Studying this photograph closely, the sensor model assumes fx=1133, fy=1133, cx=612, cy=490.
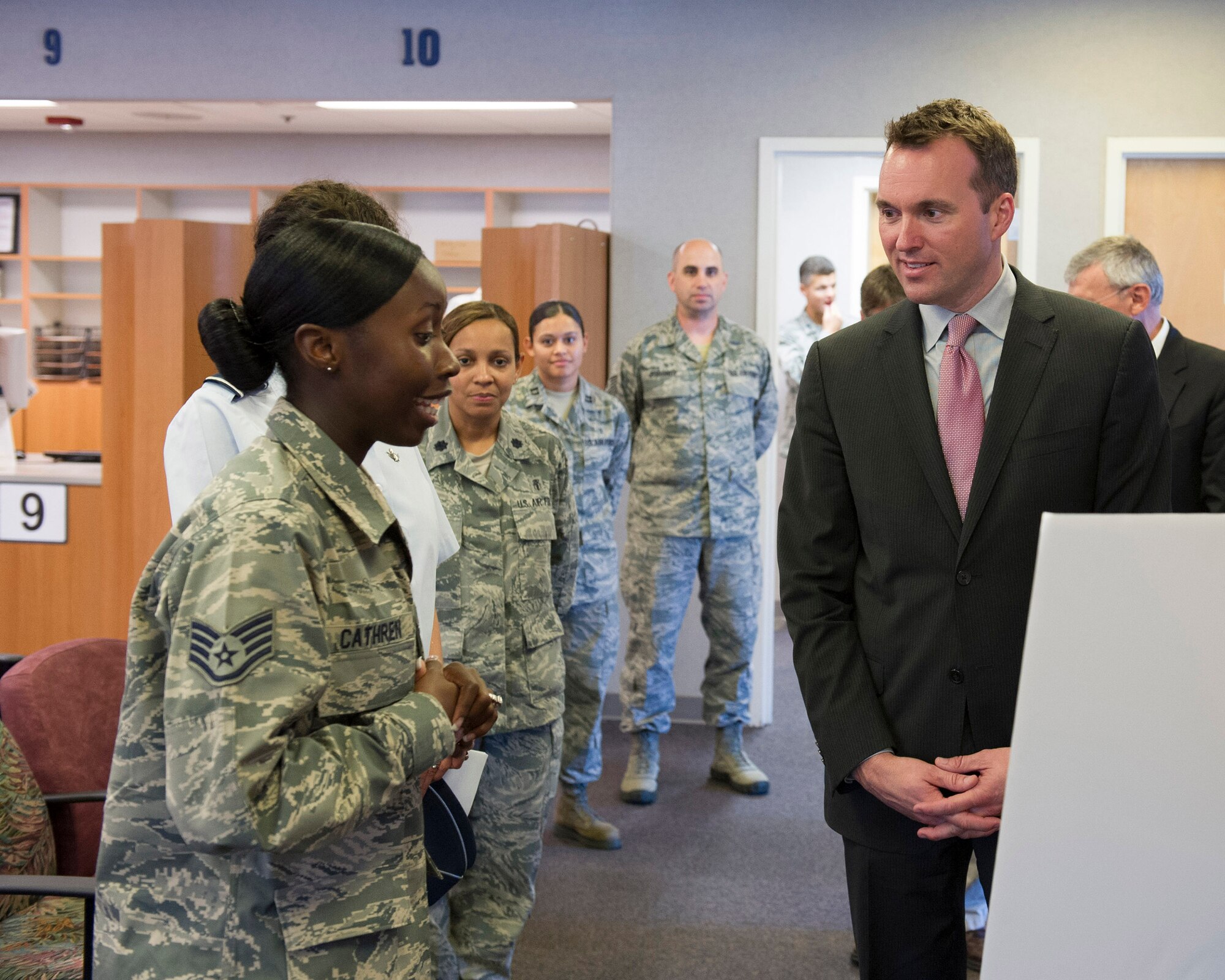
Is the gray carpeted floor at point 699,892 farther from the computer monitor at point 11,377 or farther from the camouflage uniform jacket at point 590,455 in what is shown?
the computer monitor at point 11,377

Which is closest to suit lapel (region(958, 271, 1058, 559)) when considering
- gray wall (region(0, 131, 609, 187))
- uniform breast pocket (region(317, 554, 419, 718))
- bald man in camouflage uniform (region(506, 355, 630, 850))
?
uniform breast pocket (region(317, 554, 419, 718))

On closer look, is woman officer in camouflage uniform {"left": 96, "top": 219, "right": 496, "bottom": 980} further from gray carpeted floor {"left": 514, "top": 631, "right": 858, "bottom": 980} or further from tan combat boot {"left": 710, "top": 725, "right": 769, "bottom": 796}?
tan combat boot {"left": 710, "top": 725, "right": 769, "bottom": 796}

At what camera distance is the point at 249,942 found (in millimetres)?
1038

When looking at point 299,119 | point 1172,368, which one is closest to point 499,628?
point 1172,368

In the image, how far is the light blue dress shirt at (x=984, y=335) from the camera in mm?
1508

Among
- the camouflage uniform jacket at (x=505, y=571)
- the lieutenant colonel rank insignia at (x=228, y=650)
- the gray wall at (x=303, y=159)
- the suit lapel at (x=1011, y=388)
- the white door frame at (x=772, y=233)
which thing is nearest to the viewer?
the lieutenant colonel rank insignia at (x=228, y=650)

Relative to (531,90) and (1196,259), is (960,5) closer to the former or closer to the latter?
(1196,259)

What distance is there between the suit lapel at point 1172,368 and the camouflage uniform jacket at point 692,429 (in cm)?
166

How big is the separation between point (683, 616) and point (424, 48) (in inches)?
104

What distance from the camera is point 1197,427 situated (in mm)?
2754

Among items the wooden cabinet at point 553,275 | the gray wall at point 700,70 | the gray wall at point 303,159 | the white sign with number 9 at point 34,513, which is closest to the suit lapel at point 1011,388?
the wooden cabinet at point 553,275

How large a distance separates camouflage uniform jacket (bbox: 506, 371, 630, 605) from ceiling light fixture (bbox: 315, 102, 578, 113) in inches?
67.4

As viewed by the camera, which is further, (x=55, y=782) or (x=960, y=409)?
(x=55, y=782)

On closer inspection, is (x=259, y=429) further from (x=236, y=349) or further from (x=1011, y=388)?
(x=1011, y=388)
